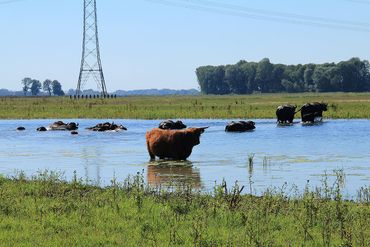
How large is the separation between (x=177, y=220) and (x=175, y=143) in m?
13.5

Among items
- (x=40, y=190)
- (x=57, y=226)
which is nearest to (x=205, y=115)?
(x=40, y=190)

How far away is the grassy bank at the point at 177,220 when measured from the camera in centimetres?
1078

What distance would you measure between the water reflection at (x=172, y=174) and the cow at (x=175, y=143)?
81cm

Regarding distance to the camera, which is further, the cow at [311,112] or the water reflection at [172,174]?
the cow at [311,112]

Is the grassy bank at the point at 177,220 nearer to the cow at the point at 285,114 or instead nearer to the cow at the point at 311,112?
the cow at the point at 285,114

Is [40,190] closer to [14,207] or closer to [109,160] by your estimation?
[14,207]

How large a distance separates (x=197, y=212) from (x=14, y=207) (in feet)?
12.3

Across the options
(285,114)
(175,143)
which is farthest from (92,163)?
(285,114)

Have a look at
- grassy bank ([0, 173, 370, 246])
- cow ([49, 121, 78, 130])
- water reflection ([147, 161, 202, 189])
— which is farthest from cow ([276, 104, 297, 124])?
grassy bank ([0, 173, 370, 246])

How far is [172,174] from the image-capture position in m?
21.5

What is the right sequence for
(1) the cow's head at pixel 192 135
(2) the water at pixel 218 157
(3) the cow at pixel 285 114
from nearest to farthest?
(2) the water at pixel 218 157 < (1) the cow's head at pixel 192 135 < (3) the cow at pixel 285 114

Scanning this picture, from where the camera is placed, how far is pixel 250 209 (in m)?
13.3

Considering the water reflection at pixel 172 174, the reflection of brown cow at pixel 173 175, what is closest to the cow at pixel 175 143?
the water reflection at pixel 172 174

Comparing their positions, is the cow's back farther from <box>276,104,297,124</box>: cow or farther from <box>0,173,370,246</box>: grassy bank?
<box>276,104,297,124</box>: cow
